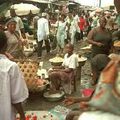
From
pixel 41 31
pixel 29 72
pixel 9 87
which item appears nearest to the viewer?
pixel 9 87

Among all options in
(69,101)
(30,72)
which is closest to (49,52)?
(30,72)

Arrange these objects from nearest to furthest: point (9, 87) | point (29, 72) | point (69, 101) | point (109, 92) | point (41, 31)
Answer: point (109, 92), point (69, 101), point (9, 87), point (29, 72), point (41, 31)

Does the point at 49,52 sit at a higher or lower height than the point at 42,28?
lower

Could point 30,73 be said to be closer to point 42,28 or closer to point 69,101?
point 69,101

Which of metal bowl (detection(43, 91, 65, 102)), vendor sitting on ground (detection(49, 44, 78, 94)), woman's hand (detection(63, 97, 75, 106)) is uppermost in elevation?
woman's hand (detection(63, 97, 75, 106))

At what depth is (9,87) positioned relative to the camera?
4164 millimetres

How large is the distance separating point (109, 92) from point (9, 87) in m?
2.50

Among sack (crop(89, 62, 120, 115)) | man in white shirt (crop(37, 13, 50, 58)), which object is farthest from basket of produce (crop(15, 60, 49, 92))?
man in white shirt (crop(37, 13, 50, 58))

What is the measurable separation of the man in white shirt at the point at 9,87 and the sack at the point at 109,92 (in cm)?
231

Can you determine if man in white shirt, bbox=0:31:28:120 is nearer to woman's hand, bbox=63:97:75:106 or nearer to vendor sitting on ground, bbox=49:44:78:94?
woman's hand, bbox=63:97:75:106

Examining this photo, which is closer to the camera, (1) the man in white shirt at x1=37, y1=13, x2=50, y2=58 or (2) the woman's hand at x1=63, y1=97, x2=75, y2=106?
(2) the woman's hand at x1=63, y1=97, x2=75, y2=106

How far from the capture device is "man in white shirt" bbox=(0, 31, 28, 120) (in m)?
4.05

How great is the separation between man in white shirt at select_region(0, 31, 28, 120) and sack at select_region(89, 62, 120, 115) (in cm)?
231

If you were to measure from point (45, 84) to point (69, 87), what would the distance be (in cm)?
78
